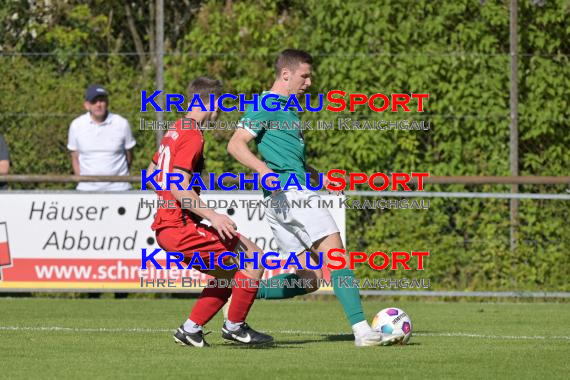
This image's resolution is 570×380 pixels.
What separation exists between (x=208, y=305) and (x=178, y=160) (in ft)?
3.34

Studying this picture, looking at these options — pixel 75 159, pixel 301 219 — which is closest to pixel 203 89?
pixel 301 219

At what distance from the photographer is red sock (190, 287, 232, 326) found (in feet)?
28.0

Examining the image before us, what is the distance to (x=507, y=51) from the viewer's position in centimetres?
1534

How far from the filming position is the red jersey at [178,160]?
8.20 m

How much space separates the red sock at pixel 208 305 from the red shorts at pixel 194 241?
0.29 metres

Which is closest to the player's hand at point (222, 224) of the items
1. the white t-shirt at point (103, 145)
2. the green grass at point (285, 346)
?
the green grass at point (285, 346)

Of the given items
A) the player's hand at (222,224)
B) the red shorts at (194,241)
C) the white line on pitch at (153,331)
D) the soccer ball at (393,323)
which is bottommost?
the white line on pitch at (153,331)

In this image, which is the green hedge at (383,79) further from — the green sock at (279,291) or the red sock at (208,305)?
the red sock at (208,305)

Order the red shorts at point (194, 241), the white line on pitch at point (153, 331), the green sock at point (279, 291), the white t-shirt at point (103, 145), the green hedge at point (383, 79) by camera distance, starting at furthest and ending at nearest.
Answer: the green hedge at point (383, 79), the white t-shirt at point (103, 145), the white line on pitch at point (153, 331), the green sock at point (279, 291), the red shorts at point (194, 241)

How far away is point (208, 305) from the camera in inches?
336

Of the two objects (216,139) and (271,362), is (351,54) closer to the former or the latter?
(216,139)

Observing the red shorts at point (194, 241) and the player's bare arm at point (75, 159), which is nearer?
the red shorts at point (194, 241)

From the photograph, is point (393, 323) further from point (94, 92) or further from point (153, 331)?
point (94, 92)

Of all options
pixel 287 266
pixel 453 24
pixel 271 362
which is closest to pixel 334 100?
pixel 453 24
